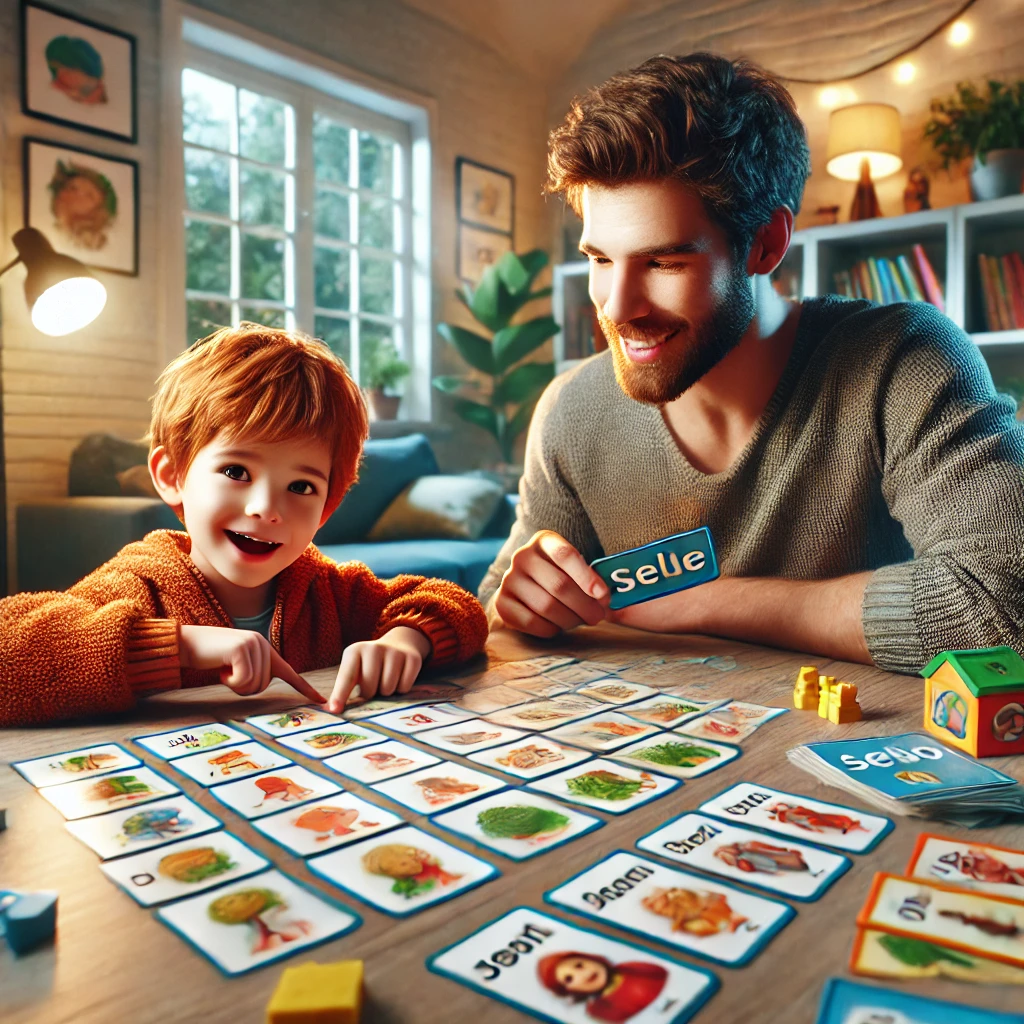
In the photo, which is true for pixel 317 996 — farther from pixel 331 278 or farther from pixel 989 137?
pixel 331 278

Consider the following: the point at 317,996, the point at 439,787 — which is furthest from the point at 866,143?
the point at 317,996

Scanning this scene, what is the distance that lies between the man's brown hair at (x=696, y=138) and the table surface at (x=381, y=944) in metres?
0.72

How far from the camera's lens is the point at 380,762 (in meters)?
0.65

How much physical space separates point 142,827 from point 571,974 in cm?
28

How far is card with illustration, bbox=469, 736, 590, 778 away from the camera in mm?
631

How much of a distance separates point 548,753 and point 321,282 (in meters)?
4.00

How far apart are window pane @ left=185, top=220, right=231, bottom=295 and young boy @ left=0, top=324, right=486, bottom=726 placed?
9.88ft

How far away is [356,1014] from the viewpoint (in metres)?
0.35

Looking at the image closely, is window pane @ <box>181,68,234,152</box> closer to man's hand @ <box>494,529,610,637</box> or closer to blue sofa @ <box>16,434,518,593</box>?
blue sofa @ <box>16,434,518,593</box>

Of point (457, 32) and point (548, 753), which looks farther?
point (457, 32)

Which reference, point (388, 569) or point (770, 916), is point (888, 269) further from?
point (770, 916)

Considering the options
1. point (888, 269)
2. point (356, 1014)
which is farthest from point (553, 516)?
point (888, 269)

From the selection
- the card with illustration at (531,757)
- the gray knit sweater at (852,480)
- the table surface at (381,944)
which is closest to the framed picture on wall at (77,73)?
the gray knit sweater at (852,480)

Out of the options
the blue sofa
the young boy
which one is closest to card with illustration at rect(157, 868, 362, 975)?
the young boy
